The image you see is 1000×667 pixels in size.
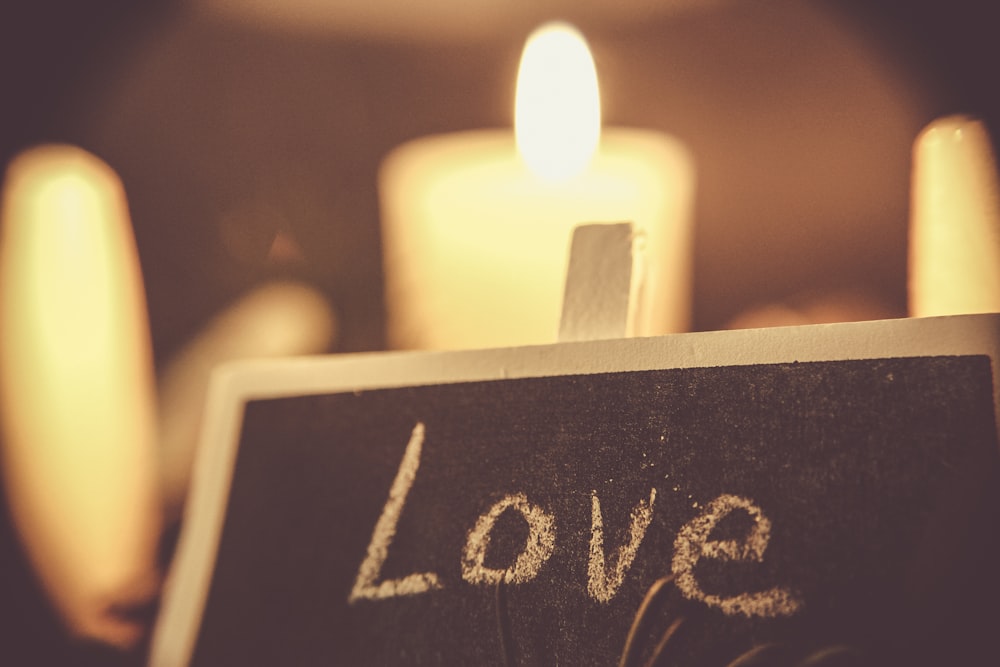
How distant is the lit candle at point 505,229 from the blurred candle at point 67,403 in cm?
45

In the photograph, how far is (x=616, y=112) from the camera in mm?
1274

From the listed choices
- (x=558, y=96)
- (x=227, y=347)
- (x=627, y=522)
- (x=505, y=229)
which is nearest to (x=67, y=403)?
(x=227, y=347)

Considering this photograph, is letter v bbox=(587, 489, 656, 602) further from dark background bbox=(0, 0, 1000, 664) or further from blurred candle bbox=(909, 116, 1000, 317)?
dark background bbox=(0, 0, 1000, 664)

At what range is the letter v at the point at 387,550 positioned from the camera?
45 cm

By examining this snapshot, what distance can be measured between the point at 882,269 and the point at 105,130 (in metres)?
1.34

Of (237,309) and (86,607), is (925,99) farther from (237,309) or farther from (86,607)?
(86,607)

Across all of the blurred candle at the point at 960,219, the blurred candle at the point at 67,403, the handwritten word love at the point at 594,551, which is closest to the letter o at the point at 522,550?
the handwritten word love at the point at 594,551

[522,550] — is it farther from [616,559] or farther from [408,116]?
[408,116]

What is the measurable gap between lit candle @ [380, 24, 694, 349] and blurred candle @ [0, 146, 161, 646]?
0.45 metres

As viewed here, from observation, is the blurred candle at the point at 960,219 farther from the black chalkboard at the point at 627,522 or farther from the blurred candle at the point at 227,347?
the blurred candle at the point at 227,347

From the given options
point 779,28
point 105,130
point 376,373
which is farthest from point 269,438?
point 779,28

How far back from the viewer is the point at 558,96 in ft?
2.51

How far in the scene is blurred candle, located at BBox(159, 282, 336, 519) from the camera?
3.67ft

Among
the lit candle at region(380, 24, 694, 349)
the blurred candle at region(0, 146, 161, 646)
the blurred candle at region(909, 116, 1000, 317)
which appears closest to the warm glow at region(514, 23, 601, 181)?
the lit candle at region(380, 24, 694, 349)
